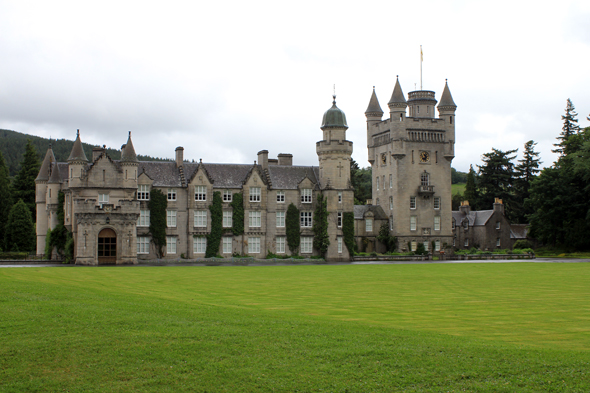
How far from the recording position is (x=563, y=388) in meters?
10.3

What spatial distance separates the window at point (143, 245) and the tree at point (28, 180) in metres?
32.1

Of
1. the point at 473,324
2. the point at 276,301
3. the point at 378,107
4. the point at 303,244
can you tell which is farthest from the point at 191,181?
the point at 473,324

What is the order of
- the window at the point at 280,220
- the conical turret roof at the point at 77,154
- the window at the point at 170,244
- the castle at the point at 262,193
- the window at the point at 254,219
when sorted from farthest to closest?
the window at the point at 280,220 < the window at the point at 254,219 < the window at the point at 170,244 < the conical turret roof at the point at 77,154 < the castle at the point at 262,193

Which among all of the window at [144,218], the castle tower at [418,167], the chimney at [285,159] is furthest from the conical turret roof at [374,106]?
the window at [144,218]

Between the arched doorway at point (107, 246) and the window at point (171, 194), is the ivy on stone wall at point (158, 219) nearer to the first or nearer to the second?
the window at point (171, 194)

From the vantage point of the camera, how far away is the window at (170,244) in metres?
58.8

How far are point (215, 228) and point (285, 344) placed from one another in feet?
156

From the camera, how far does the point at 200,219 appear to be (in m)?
59.8

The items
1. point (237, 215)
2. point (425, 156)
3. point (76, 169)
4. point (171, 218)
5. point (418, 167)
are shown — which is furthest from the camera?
point (425, 156)

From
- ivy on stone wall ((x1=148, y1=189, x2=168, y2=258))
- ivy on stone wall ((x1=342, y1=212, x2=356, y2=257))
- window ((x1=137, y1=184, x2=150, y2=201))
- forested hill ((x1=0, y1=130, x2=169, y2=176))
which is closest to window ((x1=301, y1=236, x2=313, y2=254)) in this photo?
ivy on stone wall ((x1=342, y1=212, x2=356, y2=257))

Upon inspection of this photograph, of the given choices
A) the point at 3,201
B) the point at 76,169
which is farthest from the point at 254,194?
the point at 3,201

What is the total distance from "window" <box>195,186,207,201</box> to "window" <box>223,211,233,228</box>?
2.61m

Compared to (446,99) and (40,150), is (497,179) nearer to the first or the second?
(446,99)

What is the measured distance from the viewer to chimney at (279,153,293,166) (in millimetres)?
66625
